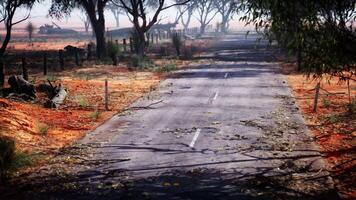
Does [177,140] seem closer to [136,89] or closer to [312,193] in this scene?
[312,193]

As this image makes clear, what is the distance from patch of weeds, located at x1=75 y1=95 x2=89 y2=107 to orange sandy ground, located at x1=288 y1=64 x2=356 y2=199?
870 cm

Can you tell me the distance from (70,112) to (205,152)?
7.45m

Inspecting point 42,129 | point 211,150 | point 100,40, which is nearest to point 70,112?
point 42,129

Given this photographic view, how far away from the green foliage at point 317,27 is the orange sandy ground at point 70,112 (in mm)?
6723

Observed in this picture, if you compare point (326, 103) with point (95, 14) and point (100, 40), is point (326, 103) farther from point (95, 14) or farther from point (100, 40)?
point (95, 14)

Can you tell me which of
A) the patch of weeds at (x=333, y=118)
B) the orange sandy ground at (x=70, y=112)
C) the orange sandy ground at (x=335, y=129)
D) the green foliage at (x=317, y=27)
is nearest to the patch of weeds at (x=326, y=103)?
the orange sandy ground at (x=335, y=129)

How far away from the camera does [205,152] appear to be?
12.4 m

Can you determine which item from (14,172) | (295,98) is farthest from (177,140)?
(295,98)

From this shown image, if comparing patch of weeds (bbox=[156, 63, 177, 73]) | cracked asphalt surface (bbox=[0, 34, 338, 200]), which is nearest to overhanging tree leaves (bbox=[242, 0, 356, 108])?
cracked asphalt surface (bbox=[0, 34, 338, 200])

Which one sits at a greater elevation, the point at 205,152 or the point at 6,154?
the point at 6,154

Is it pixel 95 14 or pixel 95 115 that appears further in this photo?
pixel 95 14

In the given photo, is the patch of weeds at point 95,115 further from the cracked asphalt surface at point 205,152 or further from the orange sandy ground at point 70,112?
the cracked asphalt surface at point 205,152

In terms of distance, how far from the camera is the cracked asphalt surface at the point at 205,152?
963cm

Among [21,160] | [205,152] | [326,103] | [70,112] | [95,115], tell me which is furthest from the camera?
[326,103]
